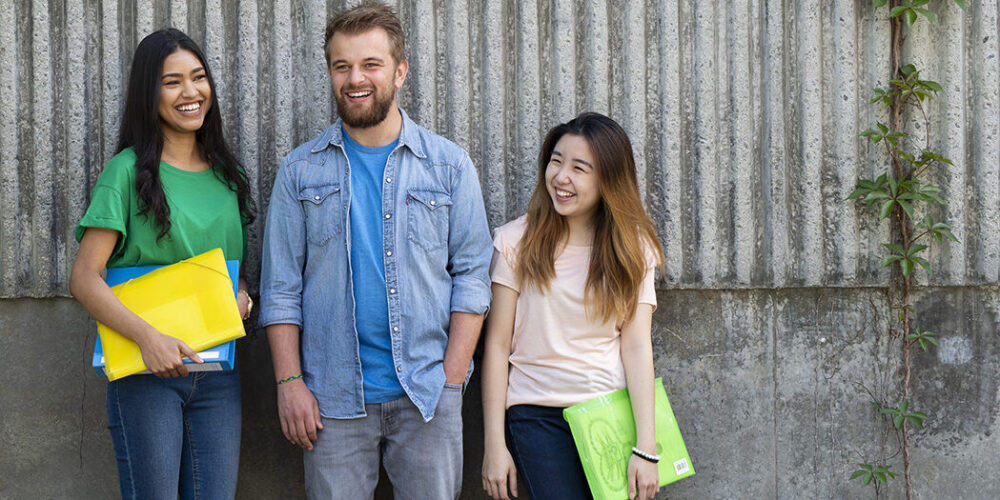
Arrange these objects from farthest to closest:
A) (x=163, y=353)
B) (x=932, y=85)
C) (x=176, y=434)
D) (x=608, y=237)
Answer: (x=932, y=85) → (x=608, y=237) → (x=176, y=434) → (x=163, y=353)

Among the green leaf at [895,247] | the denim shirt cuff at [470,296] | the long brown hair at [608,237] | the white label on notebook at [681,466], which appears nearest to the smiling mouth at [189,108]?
the denim shirt cuff at [470,296]

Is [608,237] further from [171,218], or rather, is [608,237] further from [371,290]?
[171,218]

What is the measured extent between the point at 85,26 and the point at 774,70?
2920 mm

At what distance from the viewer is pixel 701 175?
11.7 ft

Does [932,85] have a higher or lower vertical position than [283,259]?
higher

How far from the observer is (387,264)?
292cm

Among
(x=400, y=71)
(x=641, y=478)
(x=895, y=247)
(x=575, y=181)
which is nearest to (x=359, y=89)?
(x=400, y=71)

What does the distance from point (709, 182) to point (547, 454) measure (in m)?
1.42

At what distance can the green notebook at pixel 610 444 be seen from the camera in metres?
2.85

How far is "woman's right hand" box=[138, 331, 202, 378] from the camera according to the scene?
8.96 ft

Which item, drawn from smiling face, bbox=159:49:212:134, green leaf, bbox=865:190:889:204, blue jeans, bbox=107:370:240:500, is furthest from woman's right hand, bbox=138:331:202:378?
green leaf, bbox=865:190:889:204

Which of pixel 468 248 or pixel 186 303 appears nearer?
pixel 186 303

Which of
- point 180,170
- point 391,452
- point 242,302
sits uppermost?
point 180,170

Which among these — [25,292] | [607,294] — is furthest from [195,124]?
[607,294]
